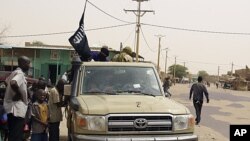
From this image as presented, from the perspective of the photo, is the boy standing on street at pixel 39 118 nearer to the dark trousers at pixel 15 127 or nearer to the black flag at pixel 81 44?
the dark trousers at pixel 15 127

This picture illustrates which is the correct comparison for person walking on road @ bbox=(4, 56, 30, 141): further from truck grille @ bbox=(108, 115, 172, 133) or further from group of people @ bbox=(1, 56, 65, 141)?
truck grille @ bbox=(108, 115, 172, 133)

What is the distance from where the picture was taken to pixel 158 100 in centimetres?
689

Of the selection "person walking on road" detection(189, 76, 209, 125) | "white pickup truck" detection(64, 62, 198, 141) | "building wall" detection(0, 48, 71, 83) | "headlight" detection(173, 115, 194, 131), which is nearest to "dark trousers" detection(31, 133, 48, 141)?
"white pickup truck" detection(64, 62, 198, 141)

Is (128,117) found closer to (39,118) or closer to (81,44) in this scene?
→ (39,118)

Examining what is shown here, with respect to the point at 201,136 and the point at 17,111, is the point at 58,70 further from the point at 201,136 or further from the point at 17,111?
the point at 17,111

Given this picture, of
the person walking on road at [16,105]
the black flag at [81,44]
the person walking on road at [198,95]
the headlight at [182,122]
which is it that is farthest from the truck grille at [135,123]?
the person walking on road at [198,95]

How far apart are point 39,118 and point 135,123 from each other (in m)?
2.43

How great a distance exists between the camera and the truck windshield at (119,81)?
7.35m

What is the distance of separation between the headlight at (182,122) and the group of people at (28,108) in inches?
92.5

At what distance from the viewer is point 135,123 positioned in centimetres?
620

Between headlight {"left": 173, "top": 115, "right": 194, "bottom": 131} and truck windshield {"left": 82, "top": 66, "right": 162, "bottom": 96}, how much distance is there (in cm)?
104

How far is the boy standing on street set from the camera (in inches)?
313

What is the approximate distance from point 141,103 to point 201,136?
265 inches

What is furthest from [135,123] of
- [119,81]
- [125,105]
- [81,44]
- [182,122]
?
[81,44]
